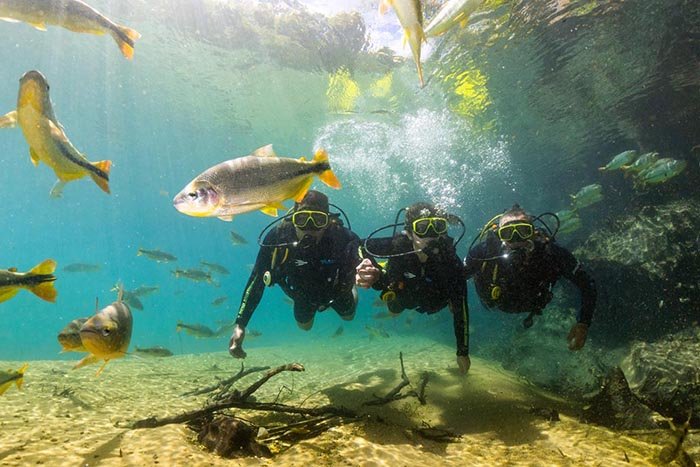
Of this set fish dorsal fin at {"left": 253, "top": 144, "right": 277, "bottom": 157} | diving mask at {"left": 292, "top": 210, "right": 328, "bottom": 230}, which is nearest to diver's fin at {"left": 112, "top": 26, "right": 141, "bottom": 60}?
fish dorsal fin at {"left": 253, "top": 144, "right": 277, "bottom": 157}

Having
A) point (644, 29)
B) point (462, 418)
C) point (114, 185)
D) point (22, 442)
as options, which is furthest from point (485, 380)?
point (114, 185)

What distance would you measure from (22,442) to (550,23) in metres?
16.7

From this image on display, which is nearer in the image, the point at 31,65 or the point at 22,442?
the point at 22,442

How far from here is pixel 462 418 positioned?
452 centimetres

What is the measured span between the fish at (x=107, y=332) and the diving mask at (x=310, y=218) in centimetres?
272

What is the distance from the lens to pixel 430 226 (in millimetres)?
5312

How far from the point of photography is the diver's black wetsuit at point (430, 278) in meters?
5.55

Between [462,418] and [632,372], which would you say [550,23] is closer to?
[632,372]

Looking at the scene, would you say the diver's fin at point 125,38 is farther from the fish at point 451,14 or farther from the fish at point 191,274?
the fish at point 191,274

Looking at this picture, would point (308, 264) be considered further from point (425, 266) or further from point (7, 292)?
point (7, 292)

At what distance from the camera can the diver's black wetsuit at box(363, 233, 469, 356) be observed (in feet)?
18.2

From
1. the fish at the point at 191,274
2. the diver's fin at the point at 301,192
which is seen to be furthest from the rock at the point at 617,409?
the fish at the point at 191,274

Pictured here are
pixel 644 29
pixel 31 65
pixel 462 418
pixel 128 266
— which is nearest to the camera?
pixel 462 418

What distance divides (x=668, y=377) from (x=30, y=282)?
29.4 feet
